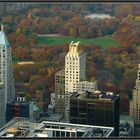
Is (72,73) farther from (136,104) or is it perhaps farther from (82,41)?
(82,41)

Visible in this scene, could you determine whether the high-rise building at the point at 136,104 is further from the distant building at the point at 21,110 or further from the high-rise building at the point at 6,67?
the high-rise building at the point at 6,67

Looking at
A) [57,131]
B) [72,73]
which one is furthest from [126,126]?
[57,131]

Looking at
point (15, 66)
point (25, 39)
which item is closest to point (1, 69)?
point (15, 66)

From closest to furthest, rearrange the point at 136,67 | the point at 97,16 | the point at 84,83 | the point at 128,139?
the point at 128,139 → the point at 84,83 → the point at 136,67 → the point at 97,16

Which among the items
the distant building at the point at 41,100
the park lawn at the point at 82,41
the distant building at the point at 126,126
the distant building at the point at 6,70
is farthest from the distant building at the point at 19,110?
the park lawn at the point at 82,41

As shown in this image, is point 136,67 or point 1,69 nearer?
point 1,69

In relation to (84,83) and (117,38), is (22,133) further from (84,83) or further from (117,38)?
(117,38)

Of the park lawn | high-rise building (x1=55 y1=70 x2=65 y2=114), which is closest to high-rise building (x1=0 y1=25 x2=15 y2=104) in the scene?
high-rise building (x1=55 y1=70 x2=65 y2=114)

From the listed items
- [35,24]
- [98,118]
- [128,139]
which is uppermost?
[35,24]
